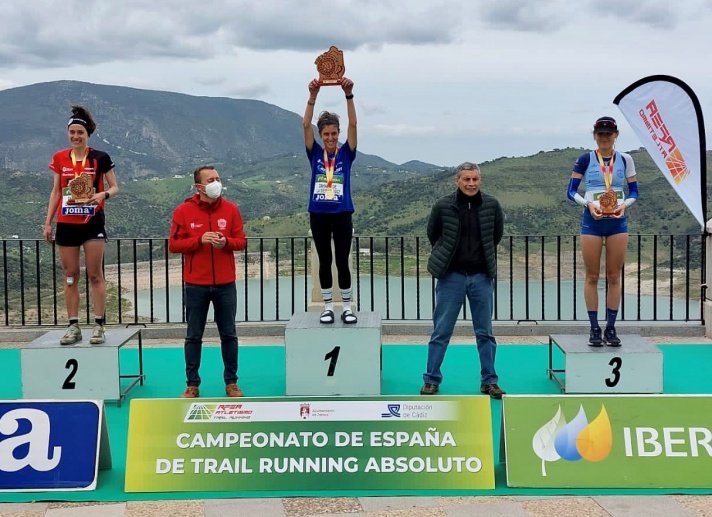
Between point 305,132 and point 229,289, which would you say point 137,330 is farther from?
point 305,132

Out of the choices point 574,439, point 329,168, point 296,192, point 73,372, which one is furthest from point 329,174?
point 296,192

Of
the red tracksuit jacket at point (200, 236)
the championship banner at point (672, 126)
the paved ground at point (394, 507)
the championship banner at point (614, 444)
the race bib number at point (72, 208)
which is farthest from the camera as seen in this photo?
the championship banner at point (672, 126)

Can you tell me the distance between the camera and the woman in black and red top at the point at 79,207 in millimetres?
5789

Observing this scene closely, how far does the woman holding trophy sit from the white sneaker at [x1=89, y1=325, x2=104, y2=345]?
1.67 metres

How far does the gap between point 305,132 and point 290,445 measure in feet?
8.79

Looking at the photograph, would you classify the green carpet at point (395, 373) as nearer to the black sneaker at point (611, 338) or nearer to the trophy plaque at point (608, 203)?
the black sneaker at point (611, 338)

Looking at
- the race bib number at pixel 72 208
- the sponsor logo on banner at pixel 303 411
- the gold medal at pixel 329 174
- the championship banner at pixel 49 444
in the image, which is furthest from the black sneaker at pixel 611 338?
the race bib number at pixel 72 208

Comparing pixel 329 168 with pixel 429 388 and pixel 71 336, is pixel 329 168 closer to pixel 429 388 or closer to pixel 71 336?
pixel 429 388

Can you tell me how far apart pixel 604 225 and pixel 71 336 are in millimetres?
4097

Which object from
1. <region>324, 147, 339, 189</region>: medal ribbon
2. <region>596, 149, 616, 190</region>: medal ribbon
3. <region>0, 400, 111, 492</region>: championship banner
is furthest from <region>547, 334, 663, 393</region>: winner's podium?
<region>0, 400, 111, 492</region>: championship banner

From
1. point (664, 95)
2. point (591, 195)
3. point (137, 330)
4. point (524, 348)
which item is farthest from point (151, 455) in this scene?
point (664, 95)

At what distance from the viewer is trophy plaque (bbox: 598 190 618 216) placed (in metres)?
5.75

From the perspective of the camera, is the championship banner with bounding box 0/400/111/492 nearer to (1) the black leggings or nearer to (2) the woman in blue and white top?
(1) the black leggings

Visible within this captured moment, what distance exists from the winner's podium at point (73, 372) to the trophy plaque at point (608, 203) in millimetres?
3718
